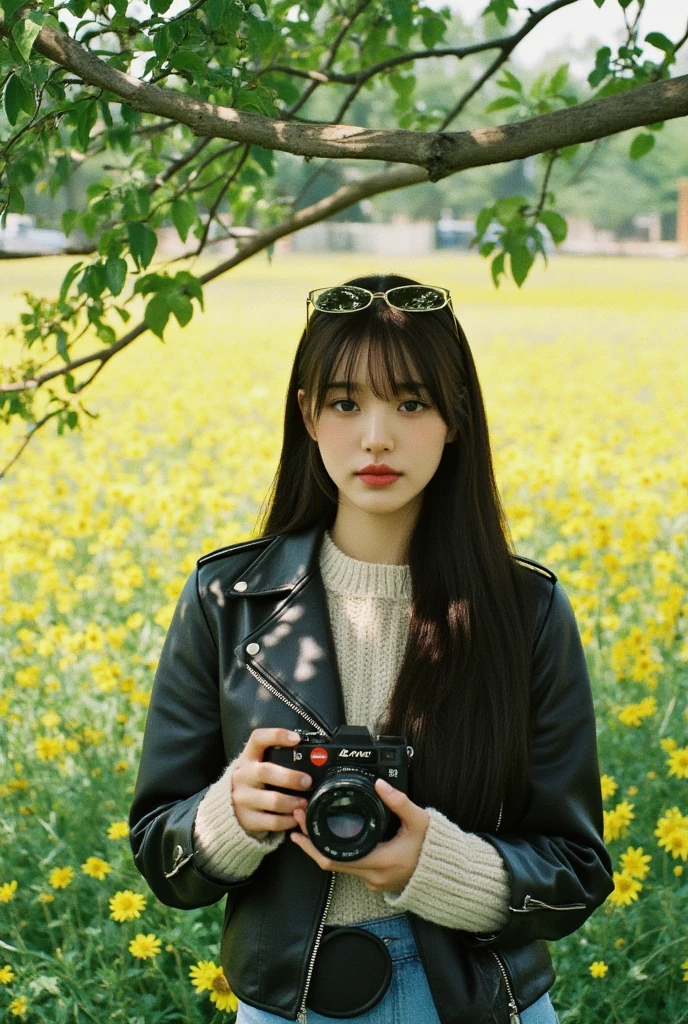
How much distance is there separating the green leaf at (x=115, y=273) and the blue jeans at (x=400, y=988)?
1416mm

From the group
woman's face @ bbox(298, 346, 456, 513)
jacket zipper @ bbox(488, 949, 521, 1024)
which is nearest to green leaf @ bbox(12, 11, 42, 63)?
woman's face @ bbox(298, 346, 456, 513)

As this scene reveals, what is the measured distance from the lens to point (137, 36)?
2252mm

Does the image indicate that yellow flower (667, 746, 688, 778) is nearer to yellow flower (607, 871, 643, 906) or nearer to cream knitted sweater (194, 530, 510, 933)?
yellow flower (607, 871, 643, 906)

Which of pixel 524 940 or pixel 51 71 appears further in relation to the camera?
pixel 51 71

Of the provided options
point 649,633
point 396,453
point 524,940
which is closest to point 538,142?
point 396,453

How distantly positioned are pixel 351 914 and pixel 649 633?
7.15 ft

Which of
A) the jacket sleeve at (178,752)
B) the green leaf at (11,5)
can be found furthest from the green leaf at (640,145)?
the jacket sleeve at (178,752)

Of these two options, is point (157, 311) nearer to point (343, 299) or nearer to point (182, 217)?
point (182, 217)

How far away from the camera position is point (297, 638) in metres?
1.72

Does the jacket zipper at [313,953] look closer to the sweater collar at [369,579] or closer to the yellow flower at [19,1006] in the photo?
the sweater collar at [369,579]

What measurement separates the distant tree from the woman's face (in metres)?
0.44

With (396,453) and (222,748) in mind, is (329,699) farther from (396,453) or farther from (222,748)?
(396,453)

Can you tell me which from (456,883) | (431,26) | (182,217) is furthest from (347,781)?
(431,26)

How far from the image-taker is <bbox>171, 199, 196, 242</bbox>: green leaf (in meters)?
2.77
